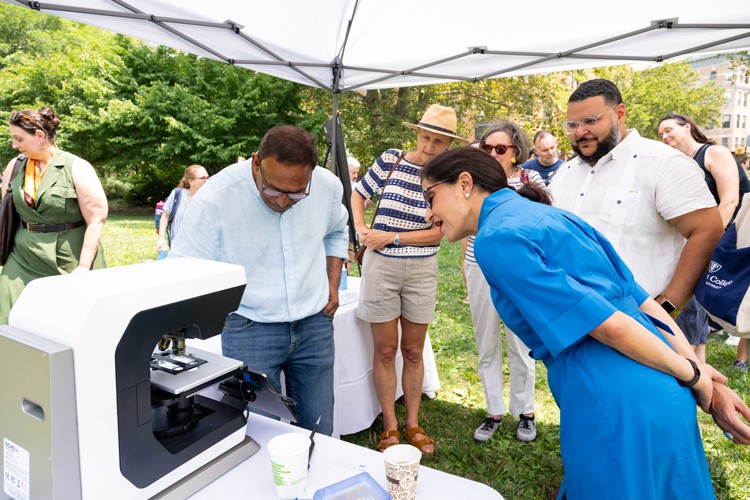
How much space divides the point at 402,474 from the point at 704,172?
321 centimetres

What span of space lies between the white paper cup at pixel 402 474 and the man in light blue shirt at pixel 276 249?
83cm

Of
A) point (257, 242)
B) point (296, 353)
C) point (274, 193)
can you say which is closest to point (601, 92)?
point (274, 193)

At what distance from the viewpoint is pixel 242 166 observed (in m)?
1.73

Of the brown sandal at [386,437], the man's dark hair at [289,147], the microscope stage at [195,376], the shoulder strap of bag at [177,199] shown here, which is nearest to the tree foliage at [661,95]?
the shoulder strap of bag at [177,199]

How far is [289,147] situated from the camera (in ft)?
5.03

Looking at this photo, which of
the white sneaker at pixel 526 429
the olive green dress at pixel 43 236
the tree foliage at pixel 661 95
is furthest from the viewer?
the tree foliage at pixel 661 95

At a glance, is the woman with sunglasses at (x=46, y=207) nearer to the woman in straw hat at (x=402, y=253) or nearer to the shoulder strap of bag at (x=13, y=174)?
the shoulder strap of bag at (x=13, y=174)

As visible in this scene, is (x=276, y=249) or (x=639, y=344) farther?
(x=276, y=249)

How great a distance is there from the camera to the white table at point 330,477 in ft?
3.38

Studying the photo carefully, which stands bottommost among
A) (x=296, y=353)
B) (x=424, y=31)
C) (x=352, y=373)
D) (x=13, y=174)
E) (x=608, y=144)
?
(x=352, y=373)

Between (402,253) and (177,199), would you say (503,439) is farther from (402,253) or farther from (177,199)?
(177,199)

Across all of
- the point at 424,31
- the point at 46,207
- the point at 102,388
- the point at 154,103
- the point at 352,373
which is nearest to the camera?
the point at 102,388

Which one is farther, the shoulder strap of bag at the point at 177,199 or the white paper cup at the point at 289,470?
the shoulder strap of bag at the point at 177,199

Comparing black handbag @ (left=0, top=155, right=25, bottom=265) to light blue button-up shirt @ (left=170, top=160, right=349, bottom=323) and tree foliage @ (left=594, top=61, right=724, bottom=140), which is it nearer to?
light blue button-up shirt @ (left=170, top=160, right=349, bottom=323)
